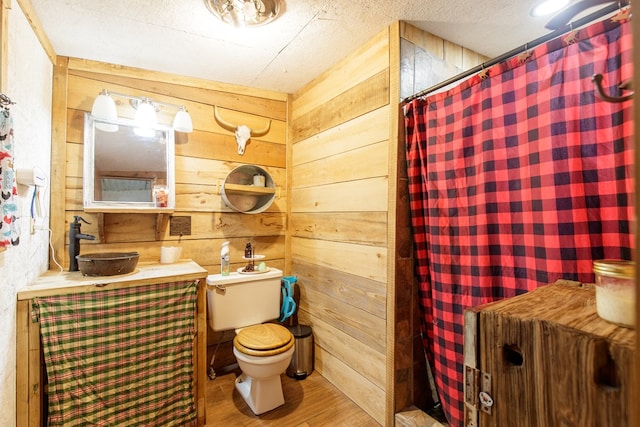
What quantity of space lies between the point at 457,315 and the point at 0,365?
1.86 metres

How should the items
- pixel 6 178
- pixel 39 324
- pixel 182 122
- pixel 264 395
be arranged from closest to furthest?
pixel 6 178 → pixel 39 324 → pixel 264 395 → pixel 182 122

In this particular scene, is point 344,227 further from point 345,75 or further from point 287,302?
point 345,75

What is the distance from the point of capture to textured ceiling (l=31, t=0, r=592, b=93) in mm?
1417

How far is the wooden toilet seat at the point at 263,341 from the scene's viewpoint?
5.38ft

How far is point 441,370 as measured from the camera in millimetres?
1392

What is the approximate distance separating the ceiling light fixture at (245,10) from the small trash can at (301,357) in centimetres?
196

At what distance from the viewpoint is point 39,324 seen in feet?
4.31

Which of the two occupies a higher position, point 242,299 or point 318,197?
point 318,197

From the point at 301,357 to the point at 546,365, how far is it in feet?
5.98

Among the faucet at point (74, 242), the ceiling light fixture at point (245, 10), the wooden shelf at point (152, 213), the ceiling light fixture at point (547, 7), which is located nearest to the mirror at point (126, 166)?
the wooden shelf at point (152, 213)

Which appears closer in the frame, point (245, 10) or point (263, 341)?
point (245, 10)

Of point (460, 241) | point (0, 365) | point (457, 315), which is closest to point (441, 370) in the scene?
point (457, 315)

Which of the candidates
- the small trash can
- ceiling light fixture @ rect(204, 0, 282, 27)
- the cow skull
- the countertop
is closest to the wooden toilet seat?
the small trash can

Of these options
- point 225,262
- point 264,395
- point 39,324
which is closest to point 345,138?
point 225,262
